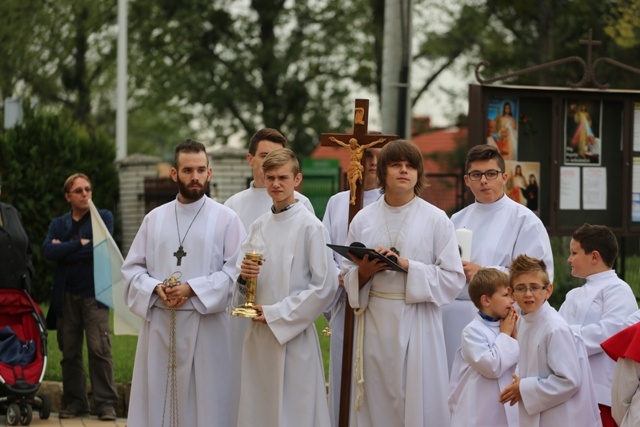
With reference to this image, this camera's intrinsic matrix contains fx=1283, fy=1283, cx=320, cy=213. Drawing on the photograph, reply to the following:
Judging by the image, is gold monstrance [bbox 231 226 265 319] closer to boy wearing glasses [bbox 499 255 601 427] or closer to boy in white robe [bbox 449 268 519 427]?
boy in white robe [bbox 449 268 519 427]

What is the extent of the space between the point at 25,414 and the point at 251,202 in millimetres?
3128

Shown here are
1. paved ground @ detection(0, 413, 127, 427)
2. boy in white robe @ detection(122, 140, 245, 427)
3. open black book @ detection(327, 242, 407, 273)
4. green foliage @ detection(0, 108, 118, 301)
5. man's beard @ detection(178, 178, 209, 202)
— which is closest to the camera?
open black book @ detection(327, 242, 407, 273)

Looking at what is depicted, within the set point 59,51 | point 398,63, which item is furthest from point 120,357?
point 59,51

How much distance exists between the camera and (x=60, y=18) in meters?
30.5

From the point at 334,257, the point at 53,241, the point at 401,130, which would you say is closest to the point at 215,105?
the point at 401,130

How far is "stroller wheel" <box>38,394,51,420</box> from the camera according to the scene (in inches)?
441

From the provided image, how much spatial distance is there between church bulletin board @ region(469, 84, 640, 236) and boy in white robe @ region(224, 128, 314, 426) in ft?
10.2

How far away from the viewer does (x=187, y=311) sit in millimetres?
8422

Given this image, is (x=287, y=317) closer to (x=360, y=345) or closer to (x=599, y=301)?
(x=360, y=345)

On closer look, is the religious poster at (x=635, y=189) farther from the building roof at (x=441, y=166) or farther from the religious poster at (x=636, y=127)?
the building roof at (x=441, y=166)

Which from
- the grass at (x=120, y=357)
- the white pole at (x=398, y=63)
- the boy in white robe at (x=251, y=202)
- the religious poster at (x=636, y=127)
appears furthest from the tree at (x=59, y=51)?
the boy in white robe at (x=251, y=202)

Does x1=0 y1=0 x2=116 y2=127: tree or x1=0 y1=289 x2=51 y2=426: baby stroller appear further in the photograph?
x1=0 y1=0 x2=116 y2=127: tree

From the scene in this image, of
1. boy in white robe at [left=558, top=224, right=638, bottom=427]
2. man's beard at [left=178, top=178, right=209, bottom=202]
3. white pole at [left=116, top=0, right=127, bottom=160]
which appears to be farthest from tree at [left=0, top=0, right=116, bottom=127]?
boy in white robe at [left=558, top=224, right=638, bottom=427]

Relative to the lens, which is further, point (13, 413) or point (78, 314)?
point (78, 314)
